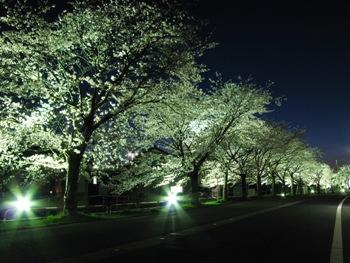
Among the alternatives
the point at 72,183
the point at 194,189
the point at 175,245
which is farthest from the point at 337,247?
the point at 194,189

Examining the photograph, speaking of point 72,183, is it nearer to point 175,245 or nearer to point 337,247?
point 175,245

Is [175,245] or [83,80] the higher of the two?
[83,80]

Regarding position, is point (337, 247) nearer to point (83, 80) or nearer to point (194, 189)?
point (83, 80)

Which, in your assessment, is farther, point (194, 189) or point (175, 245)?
point (194, 189)

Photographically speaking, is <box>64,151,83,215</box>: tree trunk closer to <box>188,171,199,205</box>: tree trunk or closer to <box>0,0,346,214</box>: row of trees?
<box>0,0,346,214</box>: row of trees

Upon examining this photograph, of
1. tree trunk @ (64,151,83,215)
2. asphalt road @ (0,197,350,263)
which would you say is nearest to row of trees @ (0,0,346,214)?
tree trunk @ (64,151,83,215)

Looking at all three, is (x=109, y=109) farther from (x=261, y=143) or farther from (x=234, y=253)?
(x=261, y=143)

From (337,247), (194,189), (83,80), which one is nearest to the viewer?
(337,247)

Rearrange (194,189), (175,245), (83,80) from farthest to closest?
(194,189) < (83,80) < (175,245)

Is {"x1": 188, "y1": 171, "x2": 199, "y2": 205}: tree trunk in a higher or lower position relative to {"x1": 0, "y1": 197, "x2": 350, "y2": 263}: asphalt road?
higher

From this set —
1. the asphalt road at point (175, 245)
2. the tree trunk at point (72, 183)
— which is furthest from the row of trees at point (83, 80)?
the asphalt road at point (175, 245)

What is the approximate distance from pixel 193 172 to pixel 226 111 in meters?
6.66

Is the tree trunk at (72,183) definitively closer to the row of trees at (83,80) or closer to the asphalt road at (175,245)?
the row of trees at (83,80)

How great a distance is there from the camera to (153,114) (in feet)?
128
